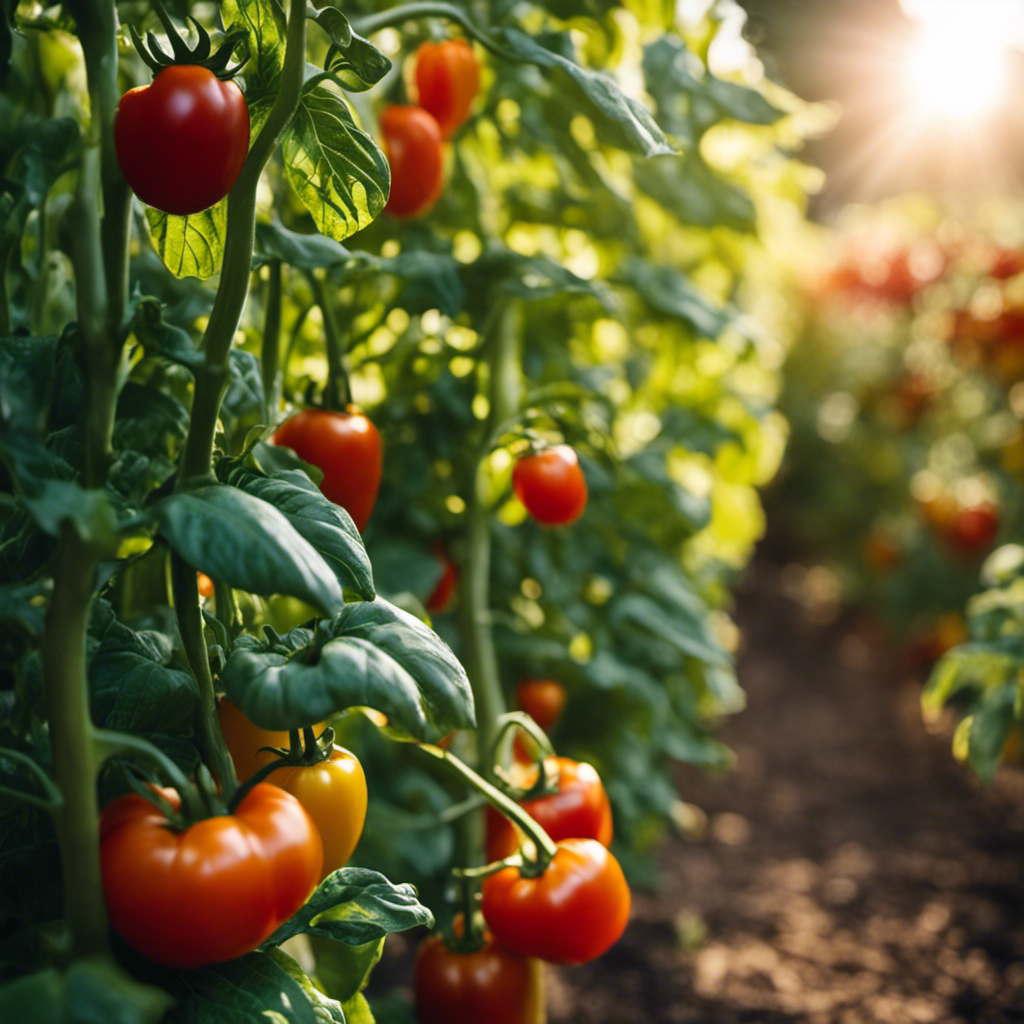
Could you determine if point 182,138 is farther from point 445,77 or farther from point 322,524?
point 445,77

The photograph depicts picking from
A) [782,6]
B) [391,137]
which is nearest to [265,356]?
[391,137]

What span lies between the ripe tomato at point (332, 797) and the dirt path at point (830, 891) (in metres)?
1.20

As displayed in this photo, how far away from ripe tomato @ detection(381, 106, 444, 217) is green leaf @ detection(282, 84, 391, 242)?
340mm

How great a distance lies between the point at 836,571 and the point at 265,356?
11.5 feet

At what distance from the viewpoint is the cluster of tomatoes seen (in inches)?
36.7

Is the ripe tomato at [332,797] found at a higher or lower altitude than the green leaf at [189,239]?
lower

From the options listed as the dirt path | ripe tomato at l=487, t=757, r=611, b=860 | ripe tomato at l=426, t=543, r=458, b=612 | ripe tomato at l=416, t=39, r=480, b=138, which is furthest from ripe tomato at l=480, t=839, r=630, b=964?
the dirt path

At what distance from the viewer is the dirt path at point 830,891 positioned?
1687 millimetres

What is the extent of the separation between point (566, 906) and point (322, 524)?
0.40 metres

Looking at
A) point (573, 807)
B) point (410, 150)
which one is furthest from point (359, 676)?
point (410, 150)

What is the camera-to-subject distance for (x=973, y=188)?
5637 mm

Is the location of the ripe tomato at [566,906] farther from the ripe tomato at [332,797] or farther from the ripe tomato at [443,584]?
the ripe tomato at [443,584]

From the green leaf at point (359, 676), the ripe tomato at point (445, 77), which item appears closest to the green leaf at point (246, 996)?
the green leaf at point (359, 676)

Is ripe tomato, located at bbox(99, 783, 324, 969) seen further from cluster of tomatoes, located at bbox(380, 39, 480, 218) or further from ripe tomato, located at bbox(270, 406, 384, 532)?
cluster of tomatoes, located at bbox(380, 39, 480, 218)
